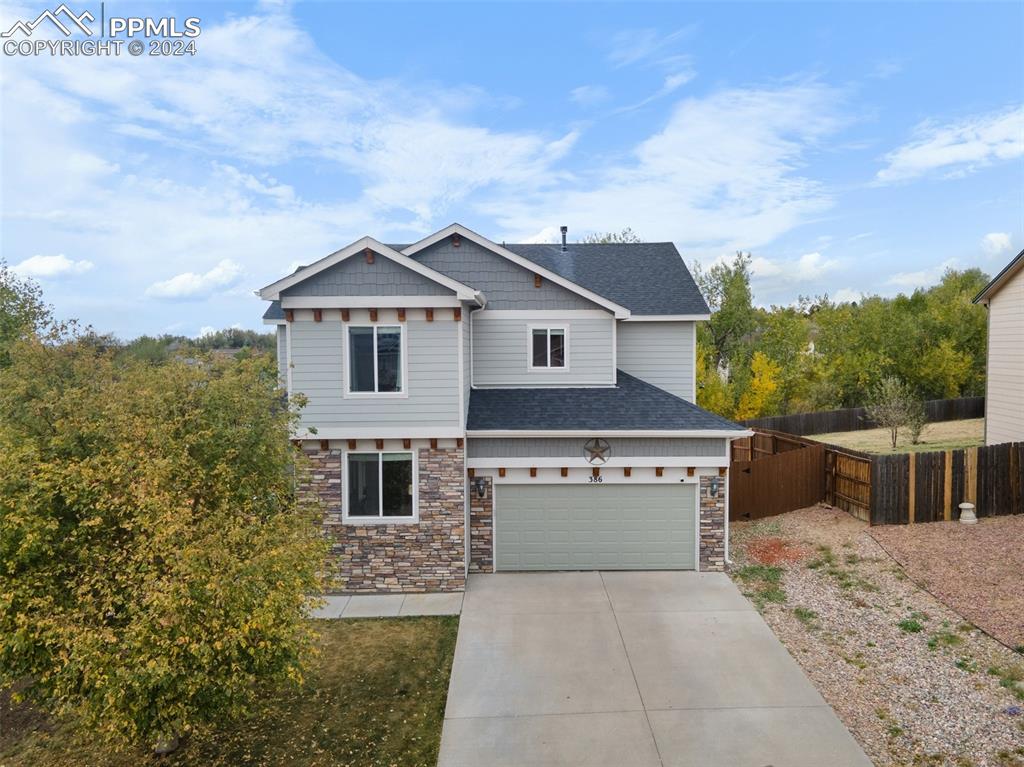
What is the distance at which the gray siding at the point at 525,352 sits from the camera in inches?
562

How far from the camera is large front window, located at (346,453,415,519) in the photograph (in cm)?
1195

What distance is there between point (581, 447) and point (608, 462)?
0.63m

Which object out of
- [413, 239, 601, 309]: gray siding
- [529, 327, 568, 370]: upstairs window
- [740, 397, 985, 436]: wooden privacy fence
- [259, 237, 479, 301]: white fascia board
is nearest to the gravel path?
[529, 327, 568, 370]: upstairs window

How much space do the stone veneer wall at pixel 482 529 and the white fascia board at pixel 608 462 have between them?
46 centimetres

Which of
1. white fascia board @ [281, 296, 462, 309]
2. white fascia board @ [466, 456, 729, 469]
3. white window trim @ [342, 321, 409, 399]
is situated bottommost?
white fascia board @ [466, 456, 729, 469]

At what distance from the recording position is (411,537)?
12.0 metres

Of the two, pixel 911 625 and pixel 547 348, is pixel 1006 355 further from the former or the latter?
pixel 547 348

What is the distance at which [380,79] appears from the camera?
17.5m

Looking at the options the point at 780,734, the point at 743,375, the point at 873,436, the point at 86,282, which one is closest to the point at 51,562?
the point at 780,734

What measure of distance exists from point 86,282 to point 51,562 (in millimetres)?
14770

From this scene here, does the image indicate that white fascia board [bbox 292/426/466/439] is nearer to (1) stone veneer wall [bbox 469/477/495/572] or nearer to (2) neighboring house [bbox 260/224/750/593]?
(2) neighboring house [bbox 260/224/750/593]

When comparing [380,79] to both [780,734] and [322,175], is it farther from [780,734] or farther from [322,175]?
[780,734]

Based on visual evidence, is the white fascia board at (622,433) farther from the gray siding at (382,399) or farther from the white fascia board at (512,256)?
the white fascia board at (512,256)

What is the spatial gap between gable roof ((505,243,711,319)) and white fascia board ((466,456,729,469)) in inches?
173
